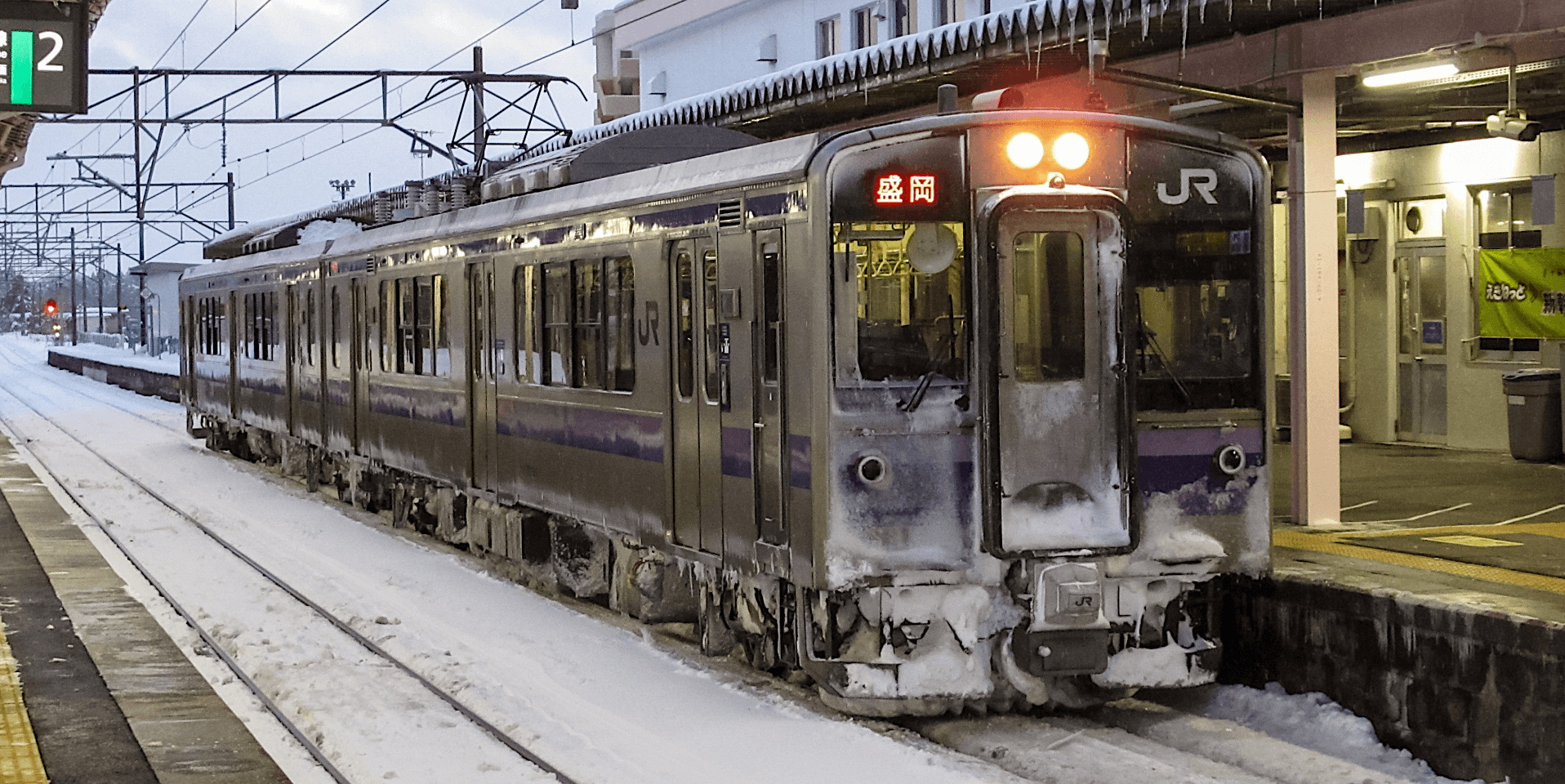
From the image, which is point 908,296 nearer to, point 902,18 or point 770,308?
point 770,308

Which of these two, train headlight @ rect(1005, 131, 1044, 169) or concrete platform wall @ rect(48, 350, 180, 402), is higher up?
train headlight @ rect(1005, 131, 1044, 169)

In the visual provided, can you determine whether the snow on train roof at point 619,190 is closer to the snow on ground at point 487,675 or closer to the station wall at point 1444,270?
the snow on ground at point 487,675

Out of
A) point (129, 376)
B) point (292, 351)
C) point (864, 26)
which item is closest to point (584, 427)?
point (292, 351)

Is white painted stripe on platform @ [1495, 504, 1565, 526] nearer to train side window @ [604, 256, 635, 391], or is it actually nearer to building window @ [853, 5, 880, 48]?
train side window @ [604, 256, 635, 391]

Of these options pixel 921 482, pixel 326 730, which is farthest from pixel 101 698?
pixel 921 482

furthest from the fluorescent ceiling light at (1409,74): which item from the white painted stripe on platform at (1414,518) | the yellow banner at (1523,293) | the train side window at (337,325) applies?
the train side window at (337,325)

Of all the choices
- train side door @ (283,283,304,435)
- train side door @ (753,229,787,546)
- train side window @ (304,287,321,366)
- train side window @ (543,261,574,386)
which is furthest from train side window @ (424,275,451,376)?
train side door @ (283,283,304,435)

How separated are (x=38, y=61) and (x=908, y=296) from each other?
755 centimetres

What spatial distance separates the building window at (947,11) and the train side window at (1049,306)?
55.6 ft

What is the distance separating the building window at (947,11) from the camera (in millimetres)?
24875

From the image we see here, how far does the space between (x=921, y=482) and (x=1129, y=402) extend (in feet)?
3.19

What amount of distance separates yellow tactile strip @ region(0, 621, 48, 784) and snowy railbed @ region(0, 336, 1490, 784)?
1.00 meters

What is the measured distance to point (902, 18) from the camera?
2677 cm

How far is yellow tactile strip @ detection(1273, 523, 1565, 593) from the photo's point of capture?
9203 mm
